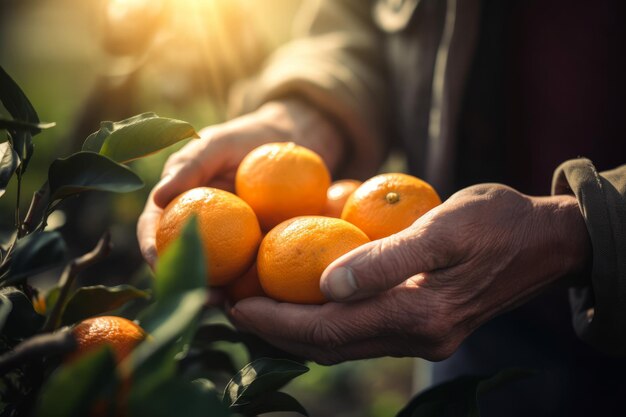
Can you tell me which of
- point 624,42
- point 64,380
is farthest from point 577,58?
point 64,380

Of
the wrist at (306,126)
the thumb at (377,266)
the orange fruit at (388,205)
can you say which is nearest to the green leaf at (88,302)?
the thumb at (377,266)

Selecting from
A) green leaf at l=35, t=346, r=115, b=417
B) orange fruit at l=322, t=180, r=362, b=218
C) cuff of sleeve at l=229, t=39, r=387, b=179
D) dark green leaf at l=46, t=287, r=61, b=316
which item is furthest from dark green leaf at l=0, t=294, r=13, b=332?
cuff of sleeve at l=229, t=39, r=387, b=179

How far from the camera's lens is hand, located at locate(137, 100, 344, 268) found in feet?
3.88

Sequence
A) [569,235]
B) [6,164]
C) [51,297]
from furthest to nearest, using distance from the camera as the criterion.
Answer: [569,235]
[51,297]
[6,164]

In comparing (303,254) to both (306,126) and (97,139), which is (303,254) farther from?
(306,126)

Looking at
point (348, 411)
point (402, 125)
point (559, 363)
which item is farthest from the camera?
point (348, 411)

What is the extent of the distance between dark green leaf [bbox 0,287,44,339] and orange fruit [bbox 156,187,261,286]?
355 millimetres

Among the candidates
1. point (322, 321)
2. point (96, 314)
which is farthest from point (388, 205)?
point (96, 314)

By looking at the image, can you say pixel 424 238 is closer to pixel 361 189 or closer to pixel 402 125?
pixel 361 189

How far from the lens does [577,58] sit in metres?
1.52

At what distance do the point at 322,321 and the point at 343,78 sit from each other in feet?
3.42

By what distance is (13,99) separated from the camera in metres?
0.73

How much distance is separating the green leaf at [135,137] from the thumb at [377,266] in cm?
38

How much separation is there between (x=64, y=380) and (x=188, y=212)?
22.5 inches
